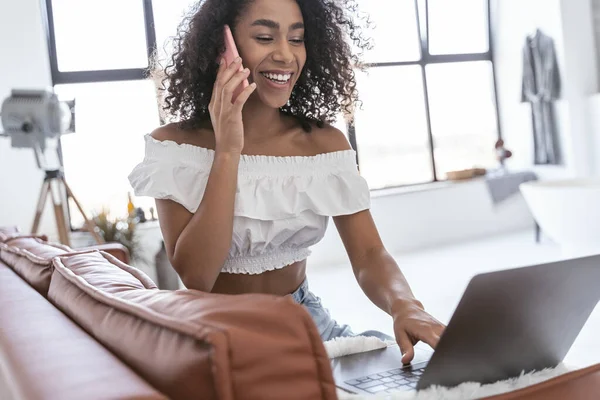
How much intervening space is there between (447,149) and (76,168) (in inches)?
136

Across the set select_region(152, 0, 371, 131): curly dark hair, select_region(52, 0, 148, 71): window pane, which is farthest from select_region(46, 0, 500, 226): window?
select_region(152, 0, 371, 131): curly dark hair

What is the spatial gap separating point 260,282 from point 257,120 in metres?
0.42

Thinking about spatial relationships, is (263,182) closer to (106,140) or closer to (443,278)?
(443,278)

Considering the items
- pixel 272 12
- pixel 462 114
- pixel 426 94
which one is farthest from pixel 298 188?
pixel 462 114

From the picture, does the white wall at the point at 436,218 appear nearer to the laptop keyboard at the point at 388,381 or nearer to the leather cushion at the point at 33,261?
the leather cushion at the point at 33,261

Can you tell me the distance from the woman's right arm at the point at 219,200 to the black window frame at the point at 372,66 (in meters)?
3.30

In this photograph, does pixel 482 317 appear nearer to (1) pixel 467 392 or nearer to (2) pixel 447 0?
(1) pixel 467 392

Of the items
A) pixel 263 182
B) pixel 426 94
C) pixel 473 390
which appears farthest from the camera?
pixel 426 94

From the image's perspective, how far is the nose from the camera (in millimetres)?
1704

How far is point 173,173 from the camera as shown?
1711 millimetres

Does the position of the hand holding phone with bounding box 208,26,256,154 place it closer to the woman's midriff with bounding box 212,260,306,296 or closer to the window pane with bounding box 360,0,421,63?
the woman's midriff with bounding box 212,260,306,296

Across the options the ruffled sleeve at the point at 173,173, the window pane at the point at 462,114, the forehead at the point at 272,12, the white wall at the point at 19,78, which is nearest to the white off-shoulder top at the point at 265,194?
the ruffled sleeve at the point at 173,173

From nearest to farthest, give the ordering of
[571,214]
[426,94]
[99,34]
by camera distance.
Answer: [571,214]
[99,34]
[426,94]

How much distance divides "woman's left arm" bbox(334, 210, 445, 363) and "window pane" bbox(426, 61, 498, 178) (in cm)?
530
